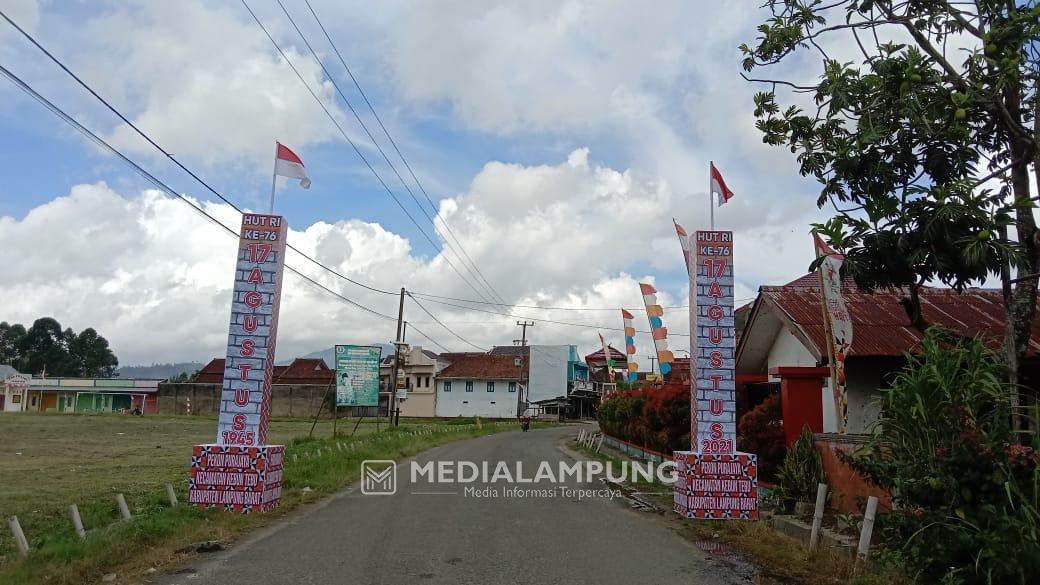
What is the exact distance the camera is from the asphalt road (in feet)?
25.4

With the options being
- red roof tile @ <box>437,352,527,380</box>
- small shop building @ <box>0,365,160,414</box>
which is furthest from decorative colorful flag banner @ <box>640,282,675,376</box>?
small shop building @ <box>0,365,160,414</box>

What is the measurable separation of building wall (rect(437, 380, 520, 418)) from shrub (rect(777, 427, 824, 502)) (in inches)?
2226

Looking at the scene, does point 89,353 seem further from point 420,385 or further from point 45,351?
point 420,385

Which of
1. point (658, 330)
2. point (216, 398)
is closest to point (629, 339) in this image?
point (658, 330)

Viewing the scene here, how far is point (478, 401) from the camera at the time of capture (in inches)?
2653

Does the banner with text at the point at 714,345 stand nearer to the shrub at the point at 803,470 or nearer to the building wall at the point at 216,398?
the shrub at the point at 803,470

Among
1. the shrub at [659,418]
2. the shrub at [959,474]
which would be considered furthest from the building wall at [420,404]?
the shrub at [959,474]

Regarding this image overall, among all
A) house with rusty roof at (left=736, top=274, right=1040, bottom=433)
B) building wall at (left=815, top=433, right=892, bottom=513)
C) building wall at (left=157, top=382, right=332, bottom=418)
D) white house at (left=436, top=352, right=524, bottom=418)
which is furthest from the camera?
white house at (left=436, top=352, right=524, bottom=418)

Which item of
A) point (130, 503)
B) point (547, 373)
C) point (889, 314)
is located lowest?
point (130, 503)

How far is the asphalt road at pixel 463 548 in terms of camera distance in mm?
7738

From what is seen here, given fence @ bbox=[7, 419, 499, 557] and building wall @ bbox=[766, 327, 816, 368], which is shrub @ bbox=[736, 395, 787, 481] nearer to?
building wall @ bbox=[766, 327, 816, 368]

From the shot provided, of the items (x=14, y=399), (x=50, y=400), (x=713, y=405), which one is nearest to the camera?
(x=713, y=405)

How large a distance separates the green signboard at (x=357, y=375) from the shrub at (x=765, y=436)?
19303 mm

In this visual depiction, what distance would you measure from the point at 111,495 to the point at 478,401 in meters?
53.3
